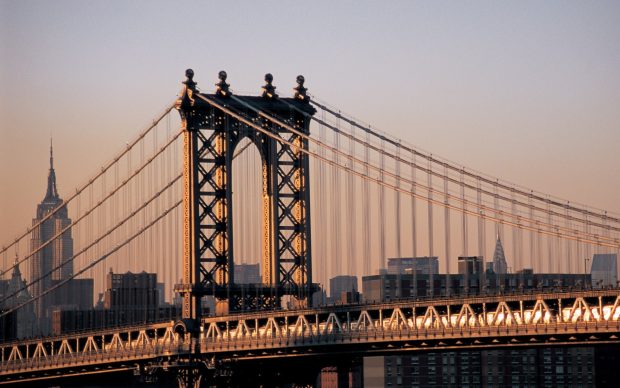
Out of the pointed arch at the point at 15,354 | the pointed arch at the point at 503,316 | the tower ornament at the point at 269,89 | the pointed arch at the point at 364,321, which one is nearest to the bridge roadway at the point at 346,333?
the pointed arch at the point at 503,316

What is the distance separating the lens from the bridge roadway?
105 metres

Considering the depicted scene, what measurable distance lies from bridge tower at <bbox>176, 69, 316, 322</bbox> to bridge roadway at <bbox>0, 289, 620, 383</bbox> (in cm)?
279

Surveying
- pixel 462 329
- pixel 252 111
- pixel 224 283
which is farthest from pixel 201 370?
pixel 462 329

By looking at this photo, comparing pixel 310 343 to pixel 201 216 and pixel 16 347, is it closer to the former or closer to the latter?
pixel 201 216

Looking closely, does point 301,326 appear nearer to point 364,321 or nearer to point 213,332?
point 364,321

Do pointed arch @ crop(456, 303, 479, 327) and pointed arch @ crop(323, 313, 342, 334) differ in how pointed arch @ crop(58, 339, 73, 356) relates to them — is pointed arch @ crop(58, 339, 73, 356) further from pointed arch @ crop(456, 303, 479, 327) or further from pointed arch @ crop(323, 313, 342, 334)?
pointed arch @ crop(456, 303, 479, 327)

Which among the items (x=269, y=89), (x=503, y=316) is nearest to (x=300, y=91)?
(x=269, y=89)

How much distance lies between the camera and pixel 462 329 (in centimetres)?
11019

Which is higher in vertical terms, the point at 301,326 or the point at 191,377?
the point at 301,326

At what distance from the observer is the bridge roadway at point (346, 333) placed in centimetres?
10531

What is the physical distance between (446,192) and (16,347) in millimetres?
46816

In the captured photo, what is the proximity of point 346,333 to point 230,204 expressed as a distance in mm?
17133

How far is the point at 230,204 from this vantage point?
132625mm

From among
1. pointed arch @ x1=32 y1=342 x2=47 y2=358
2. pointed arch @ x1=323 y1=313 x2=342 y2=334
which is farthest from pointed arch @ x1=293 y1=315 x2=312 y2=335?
pointed arch @ x1=32 y1=342 x2=47 y2=358
